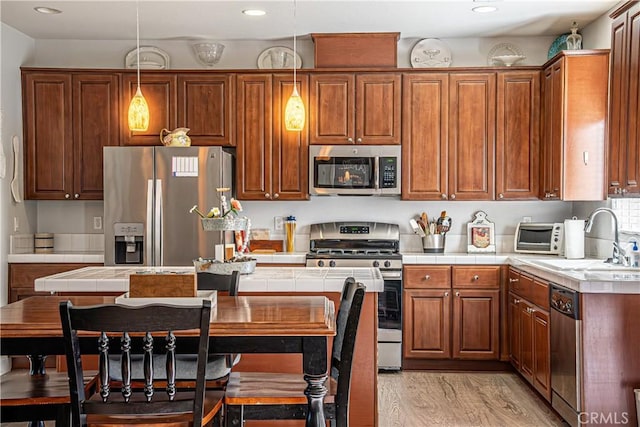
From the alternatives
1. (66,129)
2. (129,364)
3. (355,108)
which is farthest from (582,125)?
(66,129)

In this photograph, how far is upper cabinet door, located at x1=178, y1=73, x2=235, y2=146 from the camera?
5539mm

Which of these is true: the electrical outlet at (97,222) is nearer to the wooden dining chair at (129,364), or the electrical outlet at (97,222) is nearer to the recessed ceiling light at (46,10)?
the recessed ceiling light at (46,10)

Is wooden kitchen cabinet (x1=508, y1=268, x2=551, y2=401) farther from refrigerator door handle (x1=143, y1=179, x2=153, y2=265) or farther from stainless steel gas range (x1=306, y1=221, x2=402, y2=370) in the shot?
refrigerator door handle (x1=143, y1=179, x2=153, y2=265)

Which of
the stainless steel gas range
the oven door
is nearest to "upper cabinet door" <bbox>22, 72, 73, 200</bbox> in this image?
the stainless steel gas range

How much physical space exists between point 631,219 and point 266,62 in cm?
321

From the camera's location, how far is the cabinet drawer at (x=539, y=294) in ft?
13.5

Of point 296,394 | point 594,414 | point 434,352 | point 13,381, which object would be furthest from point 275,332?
point 434,352

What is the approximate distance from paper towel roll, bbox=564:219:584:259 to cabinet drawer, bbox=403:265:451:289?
91 centimetres

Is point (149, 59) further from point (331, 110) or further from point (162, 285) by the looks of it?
point (162, 285)

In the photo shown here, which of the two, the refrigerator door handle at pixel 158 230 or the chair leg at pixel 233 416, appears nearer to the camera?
the chair leg at pixel 233 416

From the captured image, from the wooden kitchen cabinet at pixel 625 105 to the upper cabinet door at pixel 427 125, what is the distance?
1.61 meters

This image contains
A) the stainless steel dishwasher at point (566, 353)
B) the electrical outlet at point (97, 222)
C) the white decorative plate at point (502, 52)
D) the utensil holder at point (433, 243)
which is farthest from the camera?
the electrical outlet at point (97, 222)

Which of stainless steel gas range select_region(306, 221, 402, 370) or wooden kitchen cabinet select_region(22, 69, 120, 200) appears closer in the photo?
stainless steel gas range select_region(306, 221, 402, 370)

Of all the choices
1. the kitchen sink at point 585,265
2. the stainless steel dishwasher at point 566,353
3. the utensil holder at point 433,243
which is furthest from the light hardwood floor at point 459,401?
the utensil holder at point 433,243
